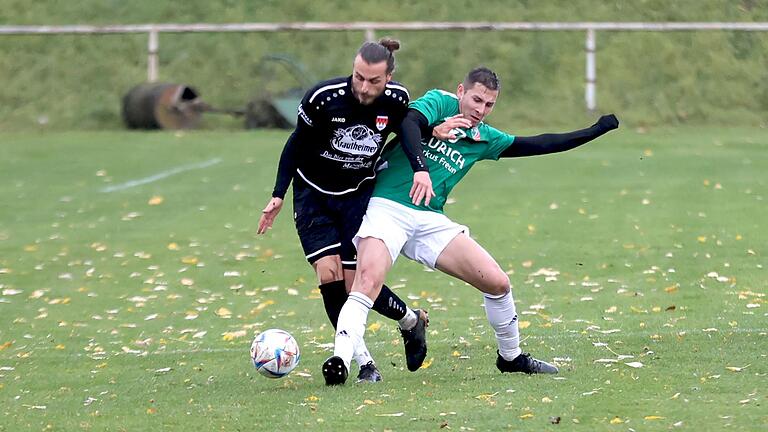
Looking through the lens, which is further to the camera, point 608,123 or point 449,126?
point 608,123

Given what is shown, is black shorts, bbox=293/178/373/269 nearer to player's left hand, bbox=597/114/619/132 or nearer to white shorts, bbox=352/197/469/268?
white shorts, bbox=352/197/469/268

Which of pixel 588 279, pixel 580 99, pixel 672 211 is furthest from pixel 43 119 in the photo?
pixel 588 279

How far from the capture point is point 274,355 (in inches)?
292

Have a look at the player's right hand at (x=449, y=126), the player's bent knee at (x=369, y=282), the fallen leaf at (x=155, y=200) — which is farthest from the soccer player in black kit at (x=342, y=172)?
the fallen leaf at (x=155, y=200)

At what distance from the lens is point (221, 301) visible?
11656 millimetres

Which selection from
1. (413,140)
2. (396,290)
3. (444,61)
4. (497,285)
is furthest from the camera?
(444,61)

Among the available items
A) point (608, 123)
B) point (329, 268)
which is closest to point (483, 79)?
point (608, 123)

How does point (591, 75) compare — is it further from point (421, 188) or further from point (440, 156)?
point (421, 188)

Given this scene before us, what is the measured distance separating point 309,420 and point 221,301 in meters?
5.32

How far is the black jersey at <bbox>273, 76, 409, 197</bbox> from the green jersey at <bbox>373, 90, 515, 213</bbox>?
13cm

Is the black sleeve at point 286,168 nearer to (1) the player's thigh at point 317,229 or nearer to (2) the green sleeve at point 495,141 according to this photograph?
(1) the player's thigh at point 317,229

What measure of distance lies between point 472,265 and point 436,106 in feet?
3.14

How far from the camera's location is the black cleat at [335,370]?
23.4 ft

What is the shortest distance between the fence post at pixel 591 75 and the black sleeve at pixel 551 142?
1812 cm
